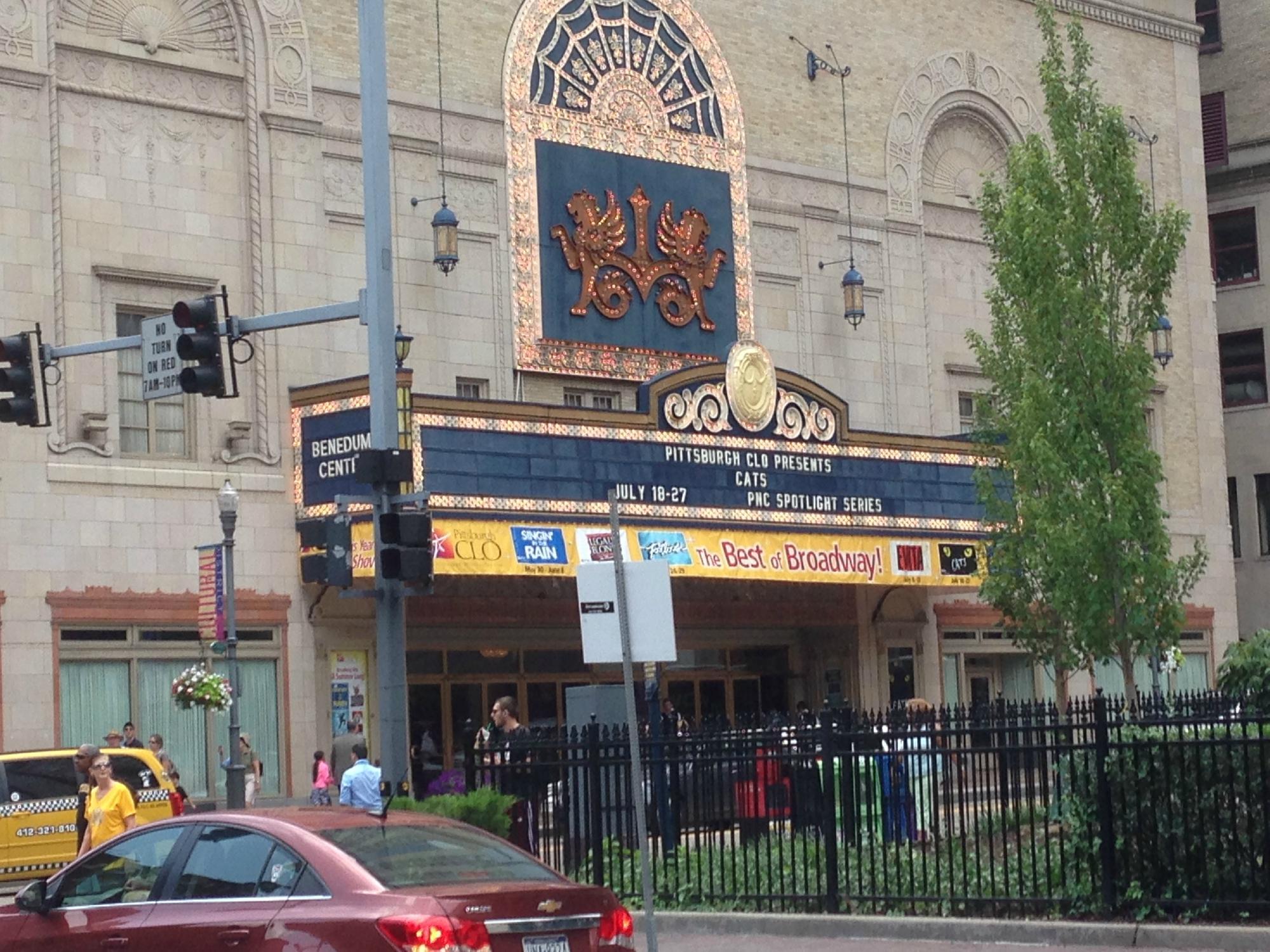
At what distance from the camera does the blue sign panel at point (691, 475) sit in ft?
101

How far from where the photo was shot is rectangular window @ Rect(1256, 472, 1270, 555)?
52.8m

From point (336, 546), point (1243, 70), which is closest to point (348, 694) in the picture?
point (336, 546)

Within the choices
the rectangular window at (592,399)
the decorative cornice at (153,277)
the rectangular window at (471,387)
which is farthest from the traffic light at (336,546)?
the rectangular window at (592,399)

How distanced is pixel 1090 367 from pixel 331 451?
441 inches

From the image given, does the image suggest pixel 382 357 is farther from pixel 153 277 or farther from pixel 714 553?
pixel 714 553

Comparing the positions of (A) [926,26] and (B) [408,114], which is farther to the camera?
(A) [926,26]

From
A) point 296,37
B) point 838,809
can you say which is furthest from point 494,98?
point 838,809

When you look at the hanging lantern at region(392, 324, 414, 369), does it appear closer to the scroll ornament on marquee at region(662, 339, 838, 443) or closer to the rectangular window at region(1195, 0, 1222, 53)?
the scroll ornament on marquee at region(662, 339, 838, 443)

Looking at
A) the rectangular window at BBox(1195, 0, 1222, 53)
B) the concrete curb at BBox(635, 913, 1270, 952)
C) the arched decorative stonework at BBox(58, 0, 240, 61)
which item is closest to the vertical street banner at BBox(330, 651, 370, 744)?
the arched decorative stonework at BBox(58, 0, 240, 61)

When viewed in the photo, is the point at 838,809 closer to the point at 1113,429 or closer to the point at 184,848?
the point at 184,848

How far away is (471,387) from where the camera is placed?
114 feet

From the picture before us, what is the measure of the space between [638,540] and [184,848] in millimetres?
21495

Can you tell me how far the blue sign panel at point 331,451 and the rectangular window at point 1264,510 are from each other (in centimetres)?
2976

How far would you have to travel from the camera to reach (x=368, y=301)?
19250mm
